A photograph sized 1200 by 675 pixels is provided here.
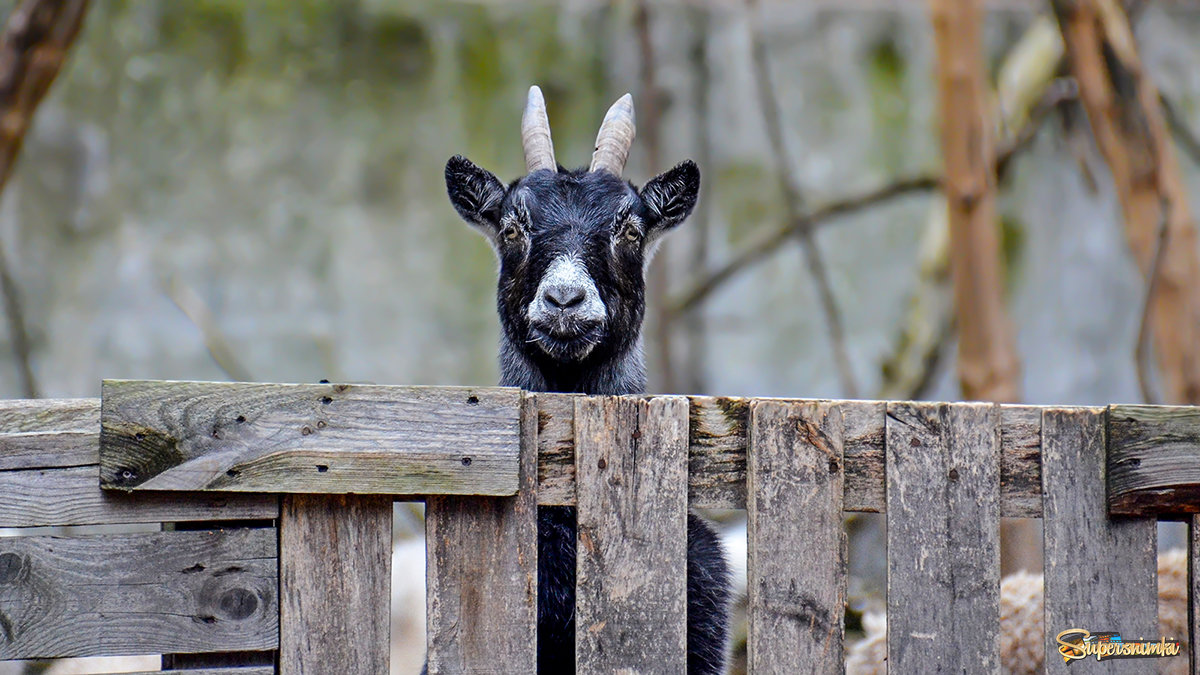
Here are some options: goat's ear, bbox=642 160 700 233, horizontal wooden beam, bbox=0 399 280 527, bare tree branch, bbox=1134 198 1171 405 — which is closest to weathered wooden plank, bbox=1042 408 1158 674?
goat's ear, bbox=642 160 700 233

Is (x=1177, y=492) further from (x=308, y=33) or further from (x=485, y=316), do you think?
(x=308, y=33)

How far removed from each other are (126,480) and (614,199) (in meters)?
1.99

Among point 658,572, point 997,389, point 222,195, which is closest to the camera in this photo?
point 658,572

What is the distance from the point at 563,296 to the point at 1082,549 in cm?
159

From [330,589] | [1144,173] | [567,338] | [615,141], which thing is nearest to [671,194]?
[615,141]

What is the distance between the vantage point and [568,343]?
11.8 feet

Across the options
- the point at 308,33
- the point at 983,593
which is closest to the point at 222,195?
the point at 308,33

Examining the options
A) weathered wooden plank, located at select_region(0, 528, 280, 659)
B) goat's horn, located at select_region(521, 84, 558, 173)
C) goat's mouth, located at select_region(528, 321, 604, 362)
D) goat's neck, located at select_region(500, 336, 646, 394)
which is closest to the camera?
weathered wooden plank, located at select_region(0, 528, 280, 659)

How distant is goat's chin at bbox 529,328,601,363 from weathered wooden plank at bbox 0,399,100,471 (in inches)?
56.4

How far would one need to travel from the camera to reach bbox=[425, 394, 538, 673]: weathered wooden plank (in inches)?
102

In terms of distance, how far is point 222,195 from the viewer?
866cm

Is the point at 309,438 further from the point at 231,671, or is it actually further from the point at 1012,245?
the point at 1012,245

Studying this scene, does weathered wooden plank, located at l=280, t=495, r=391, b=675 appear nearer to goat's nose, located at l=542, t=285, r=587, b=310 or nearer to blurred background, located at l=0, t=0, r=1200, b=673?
goat's nose, located at l=542, t=285, r=587, b=310

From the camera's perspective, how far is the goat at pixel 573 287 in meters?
3.41
